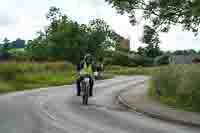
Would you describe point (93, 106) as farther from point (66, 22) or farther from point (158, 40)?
point (66, 22)

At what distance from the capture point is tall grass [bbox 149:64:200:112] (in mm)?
16734

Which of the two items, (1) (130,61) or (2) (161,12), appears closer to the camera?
(2) (161,12)

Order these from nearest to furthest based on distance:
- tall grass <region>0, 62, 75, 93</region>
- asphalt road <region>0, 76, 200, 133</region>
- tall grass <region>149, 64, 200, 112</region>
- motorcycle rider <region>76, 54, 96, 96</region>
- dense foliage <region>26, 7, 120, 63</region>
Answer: asphalt road <region>0, 76, 200, 133</region>, tall grass <region>149, 64, 200, 112</region>, motorcycle rider <region>76, 54, 96, 96</region>, tall grass <region>0, 62, 75, 93</region>, dense foliage <region>26, 7, 120, 63</region>

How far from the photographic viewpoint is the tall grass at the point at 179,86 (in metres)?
16.7

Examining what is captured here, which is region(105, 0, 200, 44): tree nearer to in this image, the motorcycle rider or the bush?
the motorcycle rider

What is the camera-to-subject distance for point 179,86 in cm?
1777

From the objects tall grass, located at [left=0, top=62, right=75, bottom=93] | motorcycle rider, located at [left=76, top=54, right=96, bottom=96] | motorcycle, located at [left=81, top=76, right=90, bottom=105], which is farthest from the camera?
tall grass, located at [left=0, top=62, right=75, bottom=93]

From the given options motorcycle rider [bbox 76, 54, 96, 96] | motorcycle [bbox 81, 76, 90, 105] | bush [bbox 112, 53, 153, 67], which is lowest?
bush [bbox 112, 53, 153, 67]

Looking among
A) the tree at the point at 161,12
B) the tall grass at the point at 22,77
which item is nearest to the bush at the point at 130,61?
the tall grass at the point at 22,77

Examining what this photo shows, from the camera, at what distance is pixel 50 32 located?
305 ft

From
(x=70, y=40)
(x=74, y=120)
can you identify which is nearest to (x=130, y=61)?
(x=70, y=40)

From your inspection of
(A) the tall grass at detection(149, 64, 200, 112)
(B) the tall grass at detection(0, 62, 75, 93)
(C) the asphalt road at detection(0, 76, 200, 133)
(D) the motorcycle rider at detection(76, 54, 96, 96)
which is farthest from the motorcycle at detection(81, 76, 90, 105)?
(B) the tall grass at detection(0, 62, 75, 93)

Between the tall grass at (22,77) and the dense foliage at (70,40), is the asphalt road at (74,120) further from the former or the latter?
the dense foliage at (70,40)

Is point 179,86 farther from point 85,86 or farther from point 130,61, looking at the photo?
point 130,61
